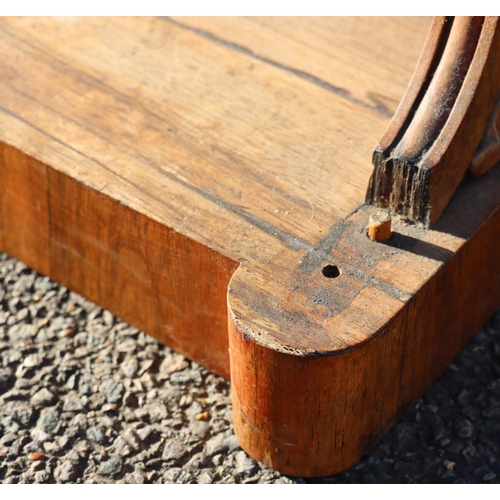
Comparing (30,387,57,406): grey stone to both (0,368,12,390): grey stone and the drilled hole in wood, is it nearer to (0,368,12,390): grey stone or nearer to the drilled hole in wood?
(0,368,12,390): grey stone

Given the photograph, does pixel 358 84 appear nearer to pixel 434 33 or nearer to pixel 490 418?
pixel 434 33

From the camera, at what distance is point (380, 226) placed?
1.97 metres

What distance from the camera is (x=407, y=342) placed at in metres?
1.99

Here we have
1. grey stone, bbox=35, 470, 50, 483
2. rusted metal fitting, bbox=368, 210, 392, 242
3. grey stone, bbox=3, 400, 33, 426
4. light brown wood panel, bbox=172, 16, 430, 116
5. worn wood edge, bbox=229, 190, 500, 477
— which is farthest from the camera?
light brown wood panel, bbox=172, 16, 430, 116

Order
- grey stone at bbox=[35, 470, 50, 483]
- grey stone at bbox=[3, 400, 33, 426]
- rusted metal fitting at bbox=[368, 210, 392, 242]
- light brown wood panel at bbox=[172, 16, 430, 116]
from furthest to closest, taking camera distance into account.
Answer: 1. light brown wood panel at bbox=[172, 16, 430, 116]
2. grey stone at bbox=[3, 400, 33, 426]
3. grey stone at bbox=[35, 470, 50, 483]
4. rusted metal fitting at bbox=[368, 210, 392, 242]

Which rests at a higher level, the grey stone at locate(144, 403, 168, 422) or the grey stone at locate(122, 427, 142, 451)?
the grey stone at locate(144, 403, 168, 422)

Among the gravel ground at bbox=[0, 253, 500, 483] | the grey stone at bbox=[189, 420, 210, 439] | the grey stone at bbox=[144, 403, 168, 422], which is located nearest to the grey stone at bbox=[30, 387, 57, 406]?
the gravel ground at bbox=[0, 253, 500, 483]

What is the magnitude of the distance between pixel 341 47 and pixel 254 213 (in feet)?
2.41

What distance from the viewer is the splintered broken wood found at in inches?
74.9

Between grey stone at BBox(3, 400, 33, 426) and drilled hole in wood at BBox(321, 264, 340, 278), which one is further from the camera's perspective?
grey stone at BBox(3, 400, 33, 426)

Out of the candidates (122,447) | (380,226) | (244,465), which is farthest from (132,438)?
(380,226)

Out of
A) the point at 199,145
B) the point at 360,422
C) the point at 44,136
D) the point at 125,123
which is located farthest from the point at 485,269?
the point at 44,136

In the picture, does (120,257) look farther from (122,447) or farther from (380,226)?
(380,226)

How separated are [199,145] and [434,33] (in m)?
0.59
